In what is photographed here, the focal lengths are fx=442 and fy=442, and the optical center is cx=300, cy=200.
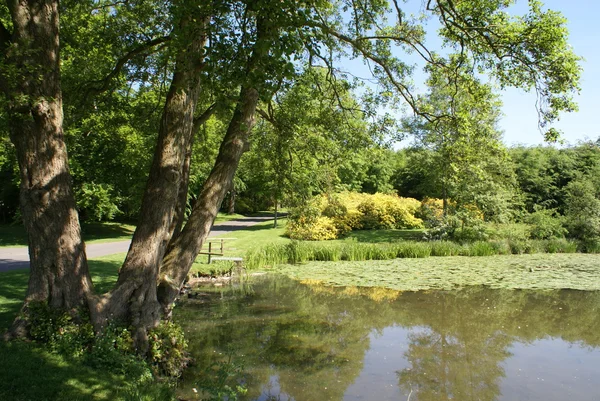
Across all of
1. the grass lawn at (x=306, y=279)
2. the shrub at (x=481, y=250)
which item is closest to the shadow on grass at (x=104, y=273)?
the grass lawn at (x=306, y=279)

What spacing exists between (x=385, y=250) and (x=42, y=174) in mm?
14436

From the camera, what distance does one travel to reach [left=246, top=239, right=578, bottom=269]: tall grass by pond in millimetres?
16719

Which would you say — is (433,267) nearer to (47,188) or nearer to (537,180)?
(47,188)

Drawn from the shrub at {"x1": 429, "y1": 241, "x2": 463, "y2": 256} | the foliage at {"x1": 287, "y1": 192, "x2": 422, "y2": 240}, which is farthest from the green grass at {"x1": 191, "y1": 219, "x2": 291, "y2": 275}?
the shrub at {"x1": 429, "y1": 241, "x2": 463, "y2": 256}

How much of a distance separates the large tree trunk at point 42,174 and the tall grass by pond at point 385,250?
9.79 meters

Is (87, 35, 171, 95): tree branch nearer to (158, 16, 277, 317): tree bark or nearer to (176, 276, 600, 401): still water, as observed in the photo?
(158, 16, 277, 317): tree bark

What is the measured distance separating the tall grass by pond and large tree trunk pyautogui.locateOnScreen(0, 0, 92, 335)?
979 cm

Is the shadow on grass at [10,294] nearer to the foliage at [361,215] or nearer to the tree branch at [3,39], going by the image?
the tree branch at [3,39]

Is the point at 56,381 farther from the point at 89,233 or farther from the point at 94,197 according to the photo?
the point at 89,233

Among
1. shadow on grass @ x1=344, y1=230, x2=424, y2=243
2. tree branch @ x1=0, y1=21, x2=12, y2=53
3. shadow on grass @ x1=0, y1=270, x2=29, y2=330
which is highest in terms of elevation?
tree branch @ x1=0, y1=21, x2=12, y2=53

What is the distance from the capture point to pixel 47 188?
552 centimetres

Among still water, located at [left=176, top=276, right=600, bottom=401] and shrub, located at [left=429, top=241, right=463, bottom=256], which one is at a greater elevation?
shrub, located at [left=429, top=241, right=463, bottom=256]

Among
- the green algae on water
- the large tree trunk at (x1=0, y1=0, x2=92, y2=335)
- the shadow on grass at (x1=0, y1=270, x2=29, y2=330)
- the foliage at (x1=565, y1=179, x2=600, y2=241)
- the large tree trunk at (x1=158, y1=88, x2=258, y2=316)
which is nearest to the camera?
the large tree trunk at (x1=0, y1=0, x2=92, y2=335)

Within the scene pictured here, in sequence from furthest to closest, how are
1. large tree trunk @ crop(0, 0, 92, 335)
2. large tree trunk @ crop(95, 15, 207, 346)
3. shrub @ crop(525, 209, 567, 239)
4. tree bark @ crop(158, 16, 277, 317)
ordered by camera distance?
shrub @ crop(525, 209, 567, 239) → tree bark @ crop(158, 16, 277, 317) → large tree trunk @ crop(95, 15, 207, 346) → large tree trunk @ crop(0, 0, 92, 335)
